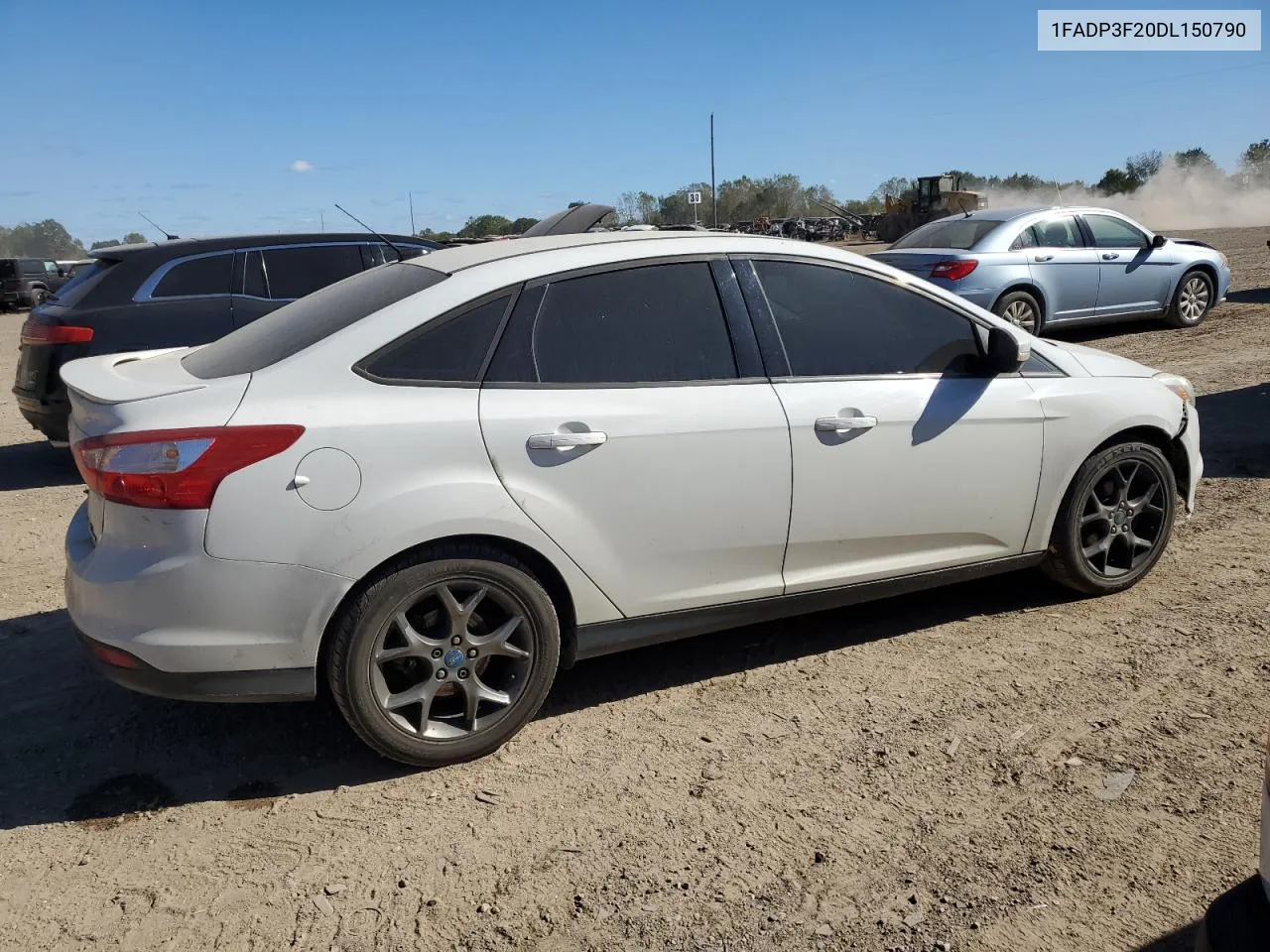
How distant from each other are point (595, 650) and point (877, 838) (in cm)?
116

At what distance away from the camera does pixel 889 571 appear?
13.3 ft

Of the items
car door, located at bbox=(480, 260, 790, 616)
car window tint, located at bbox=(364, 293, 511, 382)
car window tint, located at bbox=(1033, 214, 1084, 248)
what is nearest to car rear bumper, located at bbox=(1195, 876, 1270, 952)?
car door, located at bbox=(480, 260, 790, 616)

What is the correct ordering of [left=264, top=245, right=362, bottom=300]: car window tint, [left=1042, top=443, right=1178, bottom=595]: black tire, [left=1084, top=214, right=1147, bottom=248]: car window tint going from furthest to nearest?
[left=1084, top=214, right=1147, bottom=248]: car window tint, [left=264, top=245, right=362, bottom=300]: car window tint, [left=1042, top=443, right=1178, bottom=595]: black tire

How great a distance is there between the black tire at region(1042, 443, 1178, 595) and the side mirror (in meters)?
0.62

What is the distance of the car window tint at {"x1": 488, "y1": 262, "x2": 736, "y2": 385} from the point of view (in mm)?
3525

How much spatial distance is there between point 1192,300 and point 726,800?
38.3ft

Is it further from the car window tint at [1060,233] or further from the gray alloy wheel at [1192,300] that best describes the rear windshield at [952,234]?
the gray alloy wheel at [1192,300]

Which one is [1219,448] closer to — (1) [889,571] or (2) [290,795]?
(1) [889,571]

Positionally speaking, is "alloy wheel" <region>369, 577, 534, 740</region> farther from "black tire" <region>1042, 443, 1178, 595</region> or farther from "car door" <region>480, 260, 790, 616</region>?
"black tire" <region>1042, 443, 1178, 595</region>

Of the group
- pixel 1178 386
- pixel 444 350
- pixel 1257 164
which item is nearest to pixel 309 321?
pixel 444 350

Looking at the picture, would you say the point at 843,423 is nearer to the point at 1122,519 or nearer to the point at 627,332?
the point at 627,332

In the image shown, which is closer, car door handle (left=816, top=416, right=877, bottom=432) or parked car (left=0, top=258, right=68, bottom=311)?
car door handle (left=816, top=416, right=877, bottom=432)

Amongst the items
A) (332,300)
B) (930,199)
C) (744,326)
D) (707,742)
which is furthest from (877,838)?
(930,199)

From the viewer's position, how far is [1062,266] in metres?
11.1
